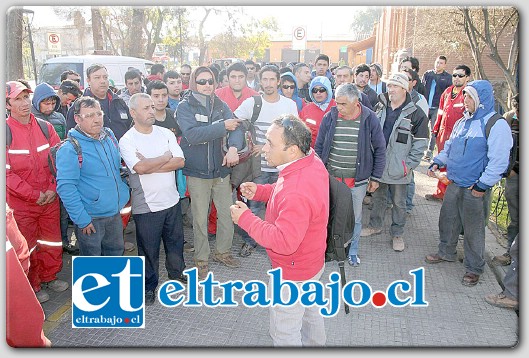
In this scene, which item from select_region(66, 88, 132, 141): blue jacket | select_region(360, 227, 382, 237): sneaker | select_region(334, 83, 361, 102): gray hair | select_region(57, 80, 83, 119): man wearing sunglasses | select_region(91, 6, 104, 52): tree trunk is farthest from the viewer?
select_region(91, 6, 104, 52): tree trunk

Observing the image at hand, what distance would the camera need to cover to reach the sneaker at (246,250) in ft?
14.5

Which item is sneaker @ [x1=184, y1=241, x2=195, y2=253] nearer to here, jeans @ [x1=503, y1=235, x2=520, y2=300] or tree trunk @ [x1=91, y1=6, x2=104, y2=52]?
jeans @ [x1=503, y1=235, x2=520, y2=300]

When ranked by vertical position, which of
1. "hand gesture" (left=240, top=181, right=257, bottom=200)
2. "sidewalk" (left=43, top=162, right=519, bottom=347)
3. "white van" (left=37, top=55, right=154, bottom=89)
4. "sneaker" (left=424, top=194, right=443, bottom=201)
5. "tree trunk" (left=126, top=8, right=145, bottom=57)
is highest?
"tree trunk" (left=126, top=8, right=145, bottom=57)

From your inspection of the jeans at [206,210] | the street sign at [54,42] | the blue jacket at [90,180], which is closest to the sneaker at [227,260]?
the jeans at [206,210]

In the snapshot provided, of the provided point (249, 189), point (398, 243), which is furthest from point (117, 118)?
point (398, 243)

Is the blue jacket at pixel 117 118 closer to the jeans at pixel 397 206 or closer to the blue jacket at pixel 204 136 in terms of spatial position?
the blue jacket at pixel 204 136

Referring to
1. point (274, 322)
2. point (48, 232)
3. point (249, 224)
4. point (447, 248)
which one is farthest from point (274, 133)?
point (447, 248)

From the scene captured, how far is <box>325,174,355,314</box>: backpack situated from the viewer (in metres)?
2.58

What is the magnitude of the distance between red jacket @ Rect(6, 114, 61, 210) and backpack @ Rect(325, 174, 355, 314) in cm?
228

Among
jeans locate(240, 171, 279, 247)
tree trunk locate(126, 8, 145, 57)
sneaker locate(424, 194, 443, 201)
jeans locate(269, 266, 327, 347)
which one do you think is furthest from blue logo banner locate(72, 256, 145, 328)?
tree trunk locate(126, 8, 145, 57)

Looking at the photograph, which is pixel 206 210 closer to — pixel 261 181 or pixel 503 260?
pixel 261 181

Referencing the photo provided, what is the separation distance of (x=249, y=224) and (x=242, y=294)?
1519 millimetres

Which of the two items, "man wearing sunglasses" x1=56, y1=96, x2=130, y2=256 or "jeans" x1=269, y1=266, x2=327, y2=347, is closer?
"jeans" x1=269, y1=266, x2=327, y2=347

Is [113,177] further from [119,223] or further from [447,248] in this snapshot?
[447,248]
